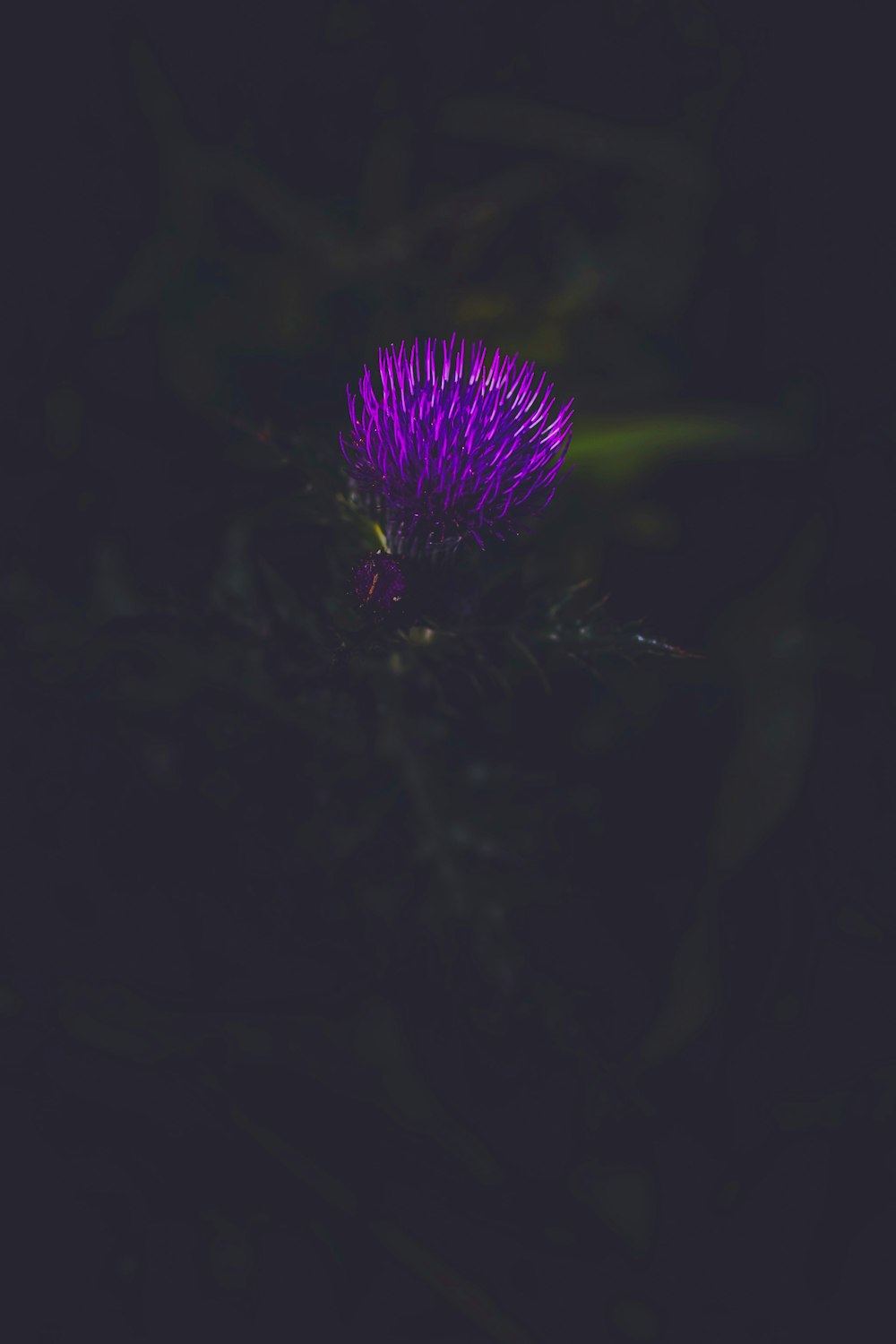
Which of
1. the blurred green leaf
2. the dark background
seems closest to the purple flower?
the dark background

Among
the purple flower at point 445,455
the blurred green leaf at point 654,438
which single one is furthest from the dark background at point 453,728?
the purple flower at point 445,455

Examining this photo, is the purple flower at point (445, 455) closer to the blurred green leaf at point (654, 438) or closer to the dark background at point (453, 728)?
the dark background at point (453, 728)

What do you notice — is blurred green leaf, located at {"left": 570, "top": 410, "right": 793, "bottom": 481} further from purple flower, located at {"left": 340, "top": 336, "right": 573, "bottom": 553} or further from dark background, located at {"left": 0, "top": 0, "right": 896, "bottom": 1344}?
purple flower, located at {"left": 340, "top": 336, "right": 573, "bottom": 553}

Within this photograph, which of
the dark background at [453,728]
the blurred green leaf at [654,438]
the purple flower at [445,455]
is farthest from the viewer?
the blurred green leaf at [654,438]

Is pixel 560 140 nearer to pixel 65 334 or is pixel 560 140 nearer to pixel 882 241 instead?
pixel 882 241

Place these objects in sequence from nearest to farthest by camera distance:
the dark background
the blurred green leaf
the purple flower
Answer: the purple flower
the dark background
the blurred green leaf

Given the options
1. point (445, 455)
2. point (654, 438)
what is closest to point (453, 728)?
point (445, 455)
